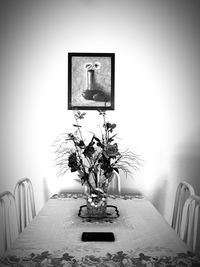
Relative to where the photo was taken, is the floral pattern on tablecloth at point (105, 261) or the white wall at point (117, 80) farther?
the white wall at point (117, 80)

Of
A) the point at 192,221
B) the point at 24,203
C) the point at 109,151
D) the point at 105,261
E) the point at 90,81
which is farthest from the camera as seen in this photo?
the point at 90,81

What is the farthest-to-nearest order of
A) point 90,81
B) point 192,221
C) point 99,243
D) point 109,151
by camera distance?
point 90,81
point 109,151
point 192,221
point 99,243

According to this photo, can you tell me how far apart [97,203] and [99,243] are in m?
0.38

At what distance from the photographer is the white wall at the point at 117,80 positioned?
2324mm

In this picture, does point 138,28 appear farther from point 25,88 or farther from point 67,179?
point 67,179

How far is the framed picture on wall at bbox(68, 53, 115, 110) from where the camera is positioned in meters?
2.33

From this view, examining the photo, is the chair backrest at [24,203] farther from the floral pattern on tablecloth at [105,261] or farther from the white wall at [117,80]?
the floral pattern on tablecloth at [105,261]

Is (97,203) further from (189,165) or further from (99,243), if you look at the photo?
(189,165)

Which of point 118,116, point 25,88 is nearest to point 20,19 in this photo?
point 25,88

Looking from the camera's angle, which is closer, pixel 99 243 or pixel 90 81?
pixel 99 243

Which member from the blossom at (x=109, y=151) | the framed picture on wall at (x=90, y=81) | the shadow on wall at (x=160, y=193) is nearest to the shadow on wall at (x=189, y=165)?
the shadow on wall at (x=160, y=193)

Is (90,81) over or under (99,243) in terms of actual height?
over

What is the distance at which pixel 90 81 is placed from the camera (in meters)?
2.34

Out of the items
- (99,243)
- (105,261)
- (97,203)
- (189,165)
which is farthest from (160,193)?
(105,261)
